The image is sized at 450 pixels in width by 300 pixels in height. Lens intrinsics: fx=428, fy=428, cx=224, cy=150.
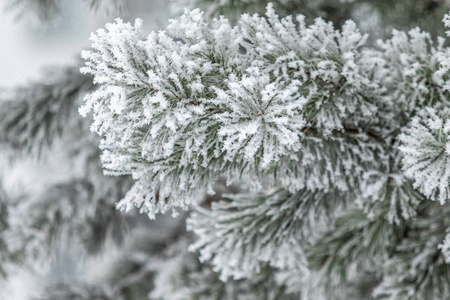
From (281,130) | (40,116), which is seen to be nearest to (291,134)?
(281,130)

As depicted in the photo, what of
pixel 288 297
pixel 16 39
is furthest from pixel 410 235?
pixel 16 39

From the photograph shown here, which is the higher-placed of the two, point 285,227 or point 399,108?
point 399,108

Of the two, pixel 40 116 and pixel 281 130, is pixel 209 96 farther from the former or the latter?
pixel 40 116

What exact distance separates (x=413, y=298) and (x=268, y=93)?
468mm

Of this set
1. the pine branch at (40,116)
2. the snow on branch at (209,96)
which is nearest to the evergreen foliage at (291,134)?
the snow on branch at (209,96)

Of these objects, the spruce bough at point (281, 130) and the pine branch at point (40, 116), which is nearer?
the spruce bough at point (281, 130)

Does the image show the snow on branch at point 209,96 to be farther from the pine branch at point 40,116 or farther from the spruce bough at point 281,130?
the pine branch at point 40,116

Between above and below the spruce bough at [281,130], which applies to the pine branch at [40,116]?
above

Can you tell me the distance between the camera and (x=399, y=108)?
55 cm

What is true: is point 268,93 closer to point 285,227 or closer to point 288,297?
point 285,227

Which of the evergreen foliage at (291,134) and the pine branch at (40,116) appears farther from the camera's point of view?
Answer: the pine branch at (40,116)

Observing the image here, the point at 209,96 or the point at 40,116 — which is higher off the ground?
the point at 40,116

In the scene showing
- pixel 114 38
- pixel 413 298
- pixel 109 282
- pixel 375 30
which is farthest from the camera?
pixel 109 282

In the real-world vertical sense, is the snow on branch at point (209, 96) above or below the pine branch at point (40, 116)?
below
